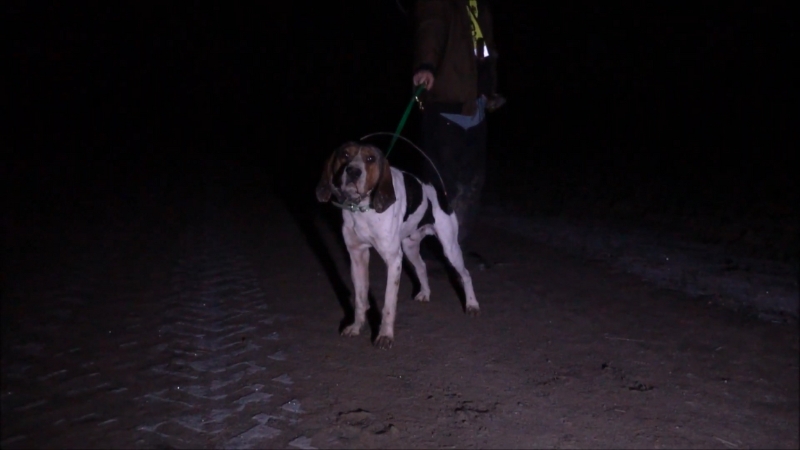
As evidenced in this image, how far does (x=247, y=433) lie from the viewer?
3.42 meters

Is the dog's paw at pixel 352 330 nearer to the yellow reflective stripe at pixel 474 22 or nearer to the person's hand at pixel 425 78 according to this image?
the person's hand at pixel 425 78

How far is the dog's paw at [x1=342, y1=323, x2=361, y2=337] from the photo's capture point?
4.95m

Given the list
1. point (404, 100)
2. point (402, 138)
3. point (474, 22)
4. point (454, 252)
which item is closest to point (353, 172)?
point (402, 138)

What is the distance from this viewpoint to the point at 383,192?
4430 millimetres

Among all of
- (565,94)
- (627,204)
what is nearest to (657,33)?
(565,94)

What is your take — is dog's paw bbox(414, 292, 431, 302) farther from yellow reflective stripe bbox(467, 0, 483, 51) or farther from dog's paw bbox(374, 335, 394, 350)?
yellow reflective stripe bbox(467, 0, 483, 51)

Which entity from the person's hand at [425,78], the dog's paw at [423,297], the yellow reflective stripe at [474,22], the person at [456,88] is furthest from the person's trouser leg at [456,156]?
the dog's paw at [423,297]

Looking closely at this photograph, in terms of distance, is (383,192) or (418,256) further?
(418,256)

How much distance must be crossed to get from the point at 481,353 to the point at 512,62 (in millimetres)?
29140

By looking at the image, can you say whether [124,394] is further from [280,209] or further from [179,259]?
[280,209]

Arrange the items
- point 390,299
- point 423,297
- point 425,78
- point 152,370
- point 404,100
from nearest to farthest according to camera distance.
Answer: point 152,370 < point 390,299 < point 425,78 < point 423,297 < point 404,100

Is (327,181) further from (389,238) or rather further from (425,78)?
(425,78)

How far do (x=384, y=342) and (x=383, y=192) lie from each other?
1152 mm

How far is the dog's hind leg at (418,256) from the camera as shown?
5492mm
